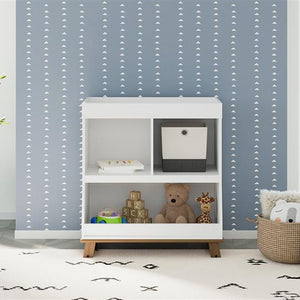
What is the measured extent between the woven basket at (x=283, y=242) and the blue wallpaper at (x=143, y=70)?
583mm

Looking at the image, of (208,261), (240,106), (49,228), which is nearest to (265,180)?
(240,106)

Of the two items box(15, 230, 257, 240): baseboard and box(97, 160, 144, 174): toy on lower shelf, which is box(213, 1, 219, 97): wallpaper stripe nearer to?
box(97, 160, 144, 174): toy on lower shelf

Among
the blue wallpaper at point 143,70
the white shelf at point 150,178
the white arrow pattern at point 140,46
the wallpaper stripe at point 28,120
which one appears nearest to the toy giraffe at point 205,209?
the white shelf at point 150,178

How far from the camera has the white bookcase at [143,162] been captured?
11.2 feet

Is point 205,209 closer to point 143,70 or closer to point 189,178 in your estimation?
point 189,178

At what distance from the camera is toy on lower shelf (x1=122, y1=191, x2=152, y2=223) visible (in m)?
3.60

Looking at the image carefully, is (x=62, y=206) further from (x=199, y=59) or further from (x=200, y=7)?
(x=200, y=7)

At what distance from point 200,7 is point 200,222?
1.31 m

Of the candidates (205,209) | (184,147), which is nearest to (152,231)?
(205,209)

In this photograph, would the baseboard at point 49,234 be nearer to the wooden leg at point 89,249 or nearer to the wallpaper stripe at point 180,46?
the wooden leg at point 89,249

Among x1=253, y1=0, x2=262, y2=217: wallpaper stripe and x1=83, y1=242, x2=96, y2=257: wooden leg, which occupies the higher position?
x1=253, y1=0, x2=262, y2=217: wallpaper stripe

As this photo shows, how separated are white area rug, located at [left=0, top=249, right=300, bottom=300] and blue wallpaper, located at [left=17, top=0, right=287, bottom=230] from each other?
1.86 ft

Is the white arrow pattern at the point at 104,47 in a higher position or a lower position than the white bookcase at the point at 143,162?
higher

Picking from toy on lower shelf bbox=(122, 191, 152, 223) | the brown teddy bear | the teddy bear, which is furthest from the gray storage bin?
the teddy bear
